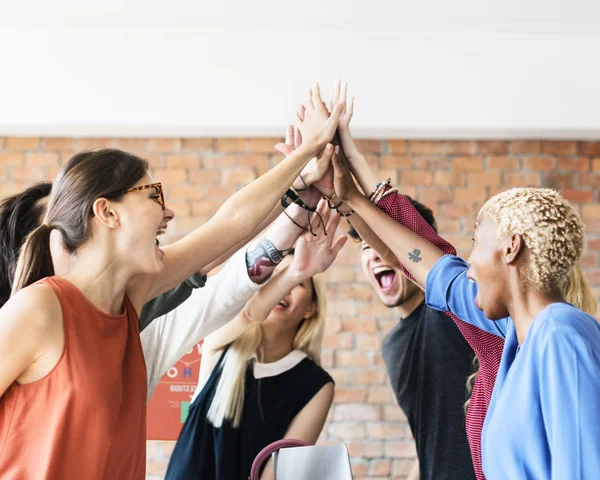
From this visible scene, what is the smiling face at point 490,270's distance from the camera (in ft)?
4.89

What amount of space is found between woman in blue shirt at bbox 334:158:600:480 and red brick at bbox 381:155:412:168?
2303 mm

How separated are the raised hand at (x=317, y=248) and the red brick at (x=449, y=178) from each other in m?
1.69

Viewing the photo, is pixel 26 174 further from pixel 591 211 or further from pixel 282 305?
→ pixel 591 211

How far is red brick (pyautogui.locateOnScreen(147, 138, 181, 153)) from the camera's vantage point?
4098 millimetres

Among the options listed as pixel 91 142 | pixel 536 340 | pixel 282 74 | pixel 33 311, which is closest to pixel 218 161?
pixel 282 74

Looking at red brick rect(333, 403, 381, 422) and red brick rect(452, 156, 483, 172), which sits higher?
red brick rect(452, 156, 483, 172)

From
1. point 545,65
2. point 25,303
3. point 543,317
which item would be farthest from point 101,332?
point 545,65

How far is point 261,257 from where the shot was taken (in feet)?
7.61

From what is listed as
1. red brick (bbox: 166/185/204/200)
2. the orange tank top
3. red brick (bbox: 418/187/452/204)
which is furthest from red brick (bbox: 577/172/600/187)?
the orange tank top

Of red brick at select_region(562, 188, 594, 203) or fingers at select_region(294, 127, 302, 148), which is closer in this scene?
fingers at select_region(294, 127, 302, 148)

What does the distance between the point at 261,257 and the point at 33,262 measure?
2.83ft

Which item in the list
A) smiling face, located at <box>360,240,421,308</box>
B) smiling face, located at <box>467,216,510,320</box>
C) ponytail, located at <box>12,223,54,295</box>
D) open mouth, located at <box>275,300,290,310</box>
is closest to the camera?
smiling face, located at <box>467,216,510,320</box>

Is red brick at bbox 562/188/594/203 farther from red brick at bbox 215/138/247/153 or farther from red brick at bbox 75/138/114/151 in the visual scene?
red brick at bbox 75/138/114/151

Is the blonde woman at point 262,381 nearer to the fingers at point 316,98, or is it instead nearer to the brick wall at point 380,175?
the fingers at point 316,98
